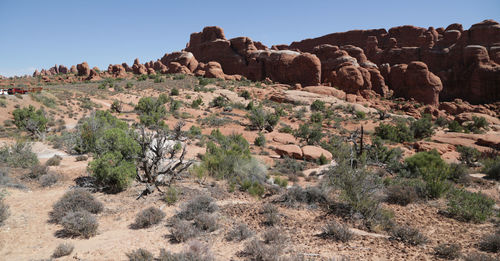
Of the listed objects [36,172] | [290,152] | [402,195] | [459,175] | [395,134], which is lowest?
[395,134]

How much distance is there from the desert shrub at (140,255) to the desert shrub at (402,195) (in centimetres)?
668

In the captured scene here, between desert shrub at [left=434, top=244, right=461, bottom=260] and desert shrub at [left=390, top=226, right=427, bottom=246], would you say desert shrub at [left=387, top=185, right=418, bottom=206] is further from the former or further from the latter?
desert shrub at [left=434, top=244, right=461, bottom=260]

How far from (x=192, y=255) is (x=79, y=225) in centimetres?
271

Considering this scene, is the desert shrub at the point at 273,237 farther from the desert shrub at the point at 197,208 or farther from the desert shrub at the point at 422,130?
the desert shrub at the point at 422,130

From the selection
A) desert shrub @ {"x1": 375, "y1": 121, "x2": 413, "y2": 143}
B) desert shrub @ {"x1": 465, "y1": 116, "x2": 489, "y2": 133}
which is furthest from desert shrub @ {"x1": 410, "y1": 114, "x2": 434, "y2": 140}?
desert shrub @ {"x1": 465, "y1": 116, "x2": 489, "y2": 133}

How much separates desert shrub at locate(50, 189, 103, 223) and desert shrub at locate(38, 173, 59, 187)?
2.17 meters

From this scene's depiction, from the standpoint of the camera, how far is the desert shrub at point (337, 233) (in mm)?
4861

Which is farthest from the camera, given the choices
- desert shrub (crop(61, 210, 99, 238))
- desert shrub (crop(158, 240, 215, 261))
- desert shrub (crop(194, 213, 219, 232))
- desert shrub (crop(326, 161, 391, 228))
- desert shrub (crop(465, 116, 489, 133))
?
desert shrub (crop(465, 116, 489, 133))

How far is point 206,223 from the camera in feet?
17.4

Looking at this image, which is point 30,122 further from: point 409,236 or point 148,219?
point 409,236

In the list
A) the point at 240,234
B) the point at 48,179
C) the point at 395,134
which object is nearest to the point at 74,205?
the point at 48,179

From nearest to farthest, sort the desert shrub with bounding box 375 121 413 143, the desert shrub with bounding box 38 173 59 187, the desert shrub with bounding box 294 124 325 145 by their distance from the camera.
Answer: the desert shrub with bounding box 38 173 59 187 → the desert shrub with bounding box 294 124 325 145 → the desert shrub with bounding box 375 121 413 143

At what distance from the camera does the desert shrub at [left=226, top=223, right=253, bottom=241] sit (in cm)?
493

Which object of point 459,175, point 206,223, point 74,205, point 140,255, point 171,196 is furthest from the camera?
point 459,175
